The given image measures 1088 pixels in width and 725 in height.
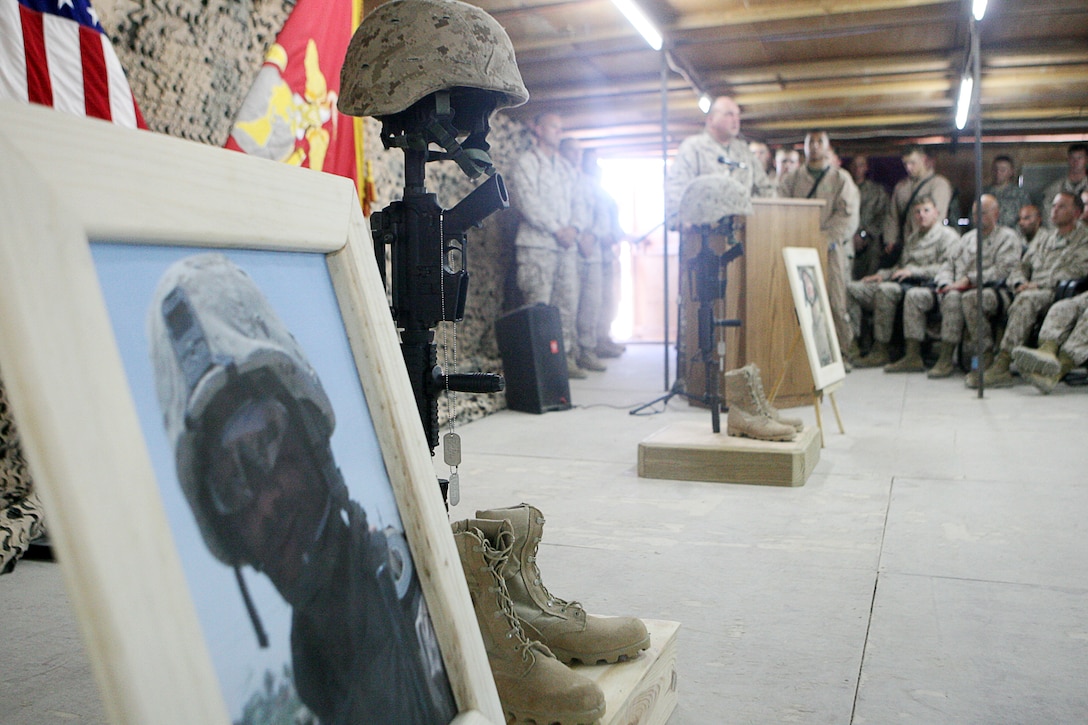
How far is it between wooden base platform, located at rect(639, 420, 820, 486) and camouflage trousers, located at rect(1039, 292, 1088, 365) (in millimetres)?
3021

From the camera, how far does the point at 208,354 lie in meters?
0.63

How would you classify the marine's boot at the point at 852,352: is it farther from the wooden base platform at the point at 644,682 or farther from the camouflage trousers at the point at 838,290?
the wooden base platform at the point at 644,682

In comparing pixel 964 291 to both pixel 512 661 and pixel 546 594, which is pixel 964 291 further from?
pixel 512 661

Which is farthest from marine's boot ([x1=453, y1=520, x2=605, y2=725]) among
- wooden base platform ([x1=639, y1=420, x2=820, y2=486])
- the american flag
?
wooden base platform ([x1=639, y1=420, x2=820, y2=486])

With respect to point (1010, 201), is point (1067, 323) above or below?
below

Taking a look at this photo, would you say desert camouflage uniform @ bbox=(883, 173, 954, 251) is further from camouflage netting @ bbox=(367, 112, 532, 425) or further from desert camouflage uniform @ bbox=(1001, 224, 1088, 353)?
camouflage netting @ bbox=(367, 112, 532, 425)

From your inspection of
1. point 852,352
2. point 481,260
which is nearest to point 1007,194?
point 852,352

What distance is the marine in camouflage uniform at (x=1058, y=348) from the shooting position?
514 cm

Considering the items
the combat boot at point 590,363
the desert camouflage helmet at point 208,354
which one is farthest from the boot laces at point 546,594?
the combat boot at point 590,363

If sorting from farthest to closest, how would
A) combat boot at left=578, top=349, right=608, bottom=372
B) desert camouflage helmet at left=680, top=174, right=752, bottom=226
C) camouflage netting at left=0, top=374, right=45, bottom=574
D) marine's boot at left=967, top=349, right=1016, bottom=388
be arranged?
combat boot at left=578, top=349, right=608, bottom=372, marine's boot at left=967, top=349, right=1016, bottom=388, desert camouflage helmet at left=680, top=174, right=752, bottom=226, camouflage netting at left=0, top=374, right=45, bottom=574

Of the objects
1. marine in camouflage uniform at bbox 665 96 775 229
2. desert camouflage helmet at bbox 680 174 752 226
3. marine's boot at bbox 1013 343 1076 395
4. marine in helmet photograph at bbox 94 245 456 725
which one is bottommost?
marine's boot at bbox 1013 343 1076 395

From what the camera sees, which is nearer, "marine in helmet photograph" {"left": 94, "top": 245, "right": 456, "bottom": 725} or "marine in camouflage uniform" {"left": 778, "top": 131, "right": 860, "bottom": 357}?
"marine in helmet photograph" {"left": 94, "top": 245, "right": 456, "bottom": 725}

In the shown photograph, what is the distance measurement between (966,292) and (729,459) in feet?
13.5

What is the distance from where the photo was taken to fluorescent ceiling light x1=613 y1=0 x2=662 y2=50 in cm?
458
